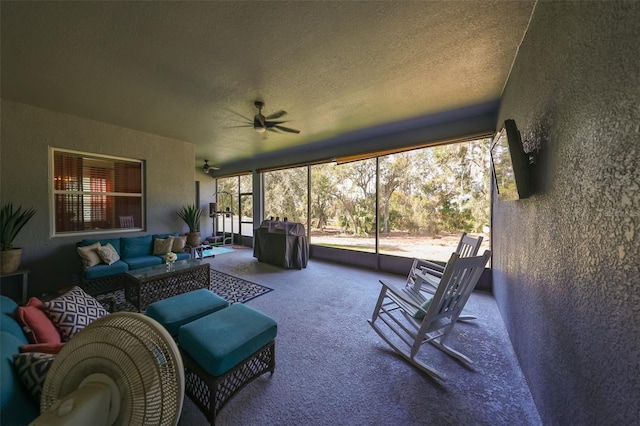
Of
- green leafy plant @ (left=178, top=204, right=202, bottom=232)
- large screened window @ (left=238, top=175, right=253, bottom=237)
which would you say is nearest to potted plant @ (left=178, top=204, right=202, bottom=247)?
green leafy plant @ (left=178, top=204, right=202, bottom=232)

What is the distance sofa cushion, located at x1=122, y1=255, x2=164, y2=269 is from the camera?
334cm

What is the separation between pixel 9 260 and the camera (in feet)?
8.87

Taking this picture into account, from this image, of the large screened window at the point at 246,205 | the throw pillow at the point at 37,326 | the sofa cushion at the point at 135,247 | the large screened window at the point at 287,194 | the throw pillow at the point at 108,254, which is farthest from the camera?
the large screened window at the point at 246,205

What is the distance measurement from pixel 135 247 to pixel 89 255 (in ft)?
2.16

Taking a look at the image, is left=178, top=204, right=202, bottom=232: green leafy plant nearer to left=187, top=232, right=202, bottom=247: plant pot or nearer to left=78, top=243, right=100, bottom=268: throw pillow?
left=187, top=232, right=202, bottom=247: plant pot

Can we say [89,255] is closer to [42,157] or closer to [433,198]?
[42,157]

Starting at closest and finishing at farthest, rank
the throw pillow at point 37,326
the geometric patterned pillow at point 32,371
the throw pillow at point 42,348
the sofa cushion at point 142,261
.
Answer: the geometric patterned pillow at point 32,371 < the throw pillow at point 42,348 < the throw pillow at point 37,326 < the sofa cushion at point 142,261

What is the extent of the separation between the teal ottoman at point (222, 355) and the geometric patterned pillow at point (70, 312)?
0.58 meters

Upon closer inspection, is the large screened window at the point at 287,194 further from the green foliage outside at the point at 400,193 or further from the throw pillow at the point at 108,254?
the throw pillow at the point at 108,254

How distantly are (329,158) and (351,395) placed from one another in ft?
14.1

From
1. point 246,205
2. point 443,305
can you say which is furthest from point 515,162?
point 246,205

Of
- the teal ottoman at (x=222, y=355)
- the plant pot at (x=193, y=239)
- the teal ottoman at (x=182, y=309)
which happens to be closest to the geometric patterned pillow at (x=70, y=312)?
the teal ottoman at (x=182, y=309)

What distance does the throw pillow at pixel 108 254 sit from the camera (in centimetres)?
320

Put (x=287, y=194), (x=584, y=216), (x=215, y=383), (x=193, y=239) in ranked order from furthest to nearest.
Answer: (x=287, y=194) → (x=193, y=239) → (x=215, y=383) → (x=584, y=216)
